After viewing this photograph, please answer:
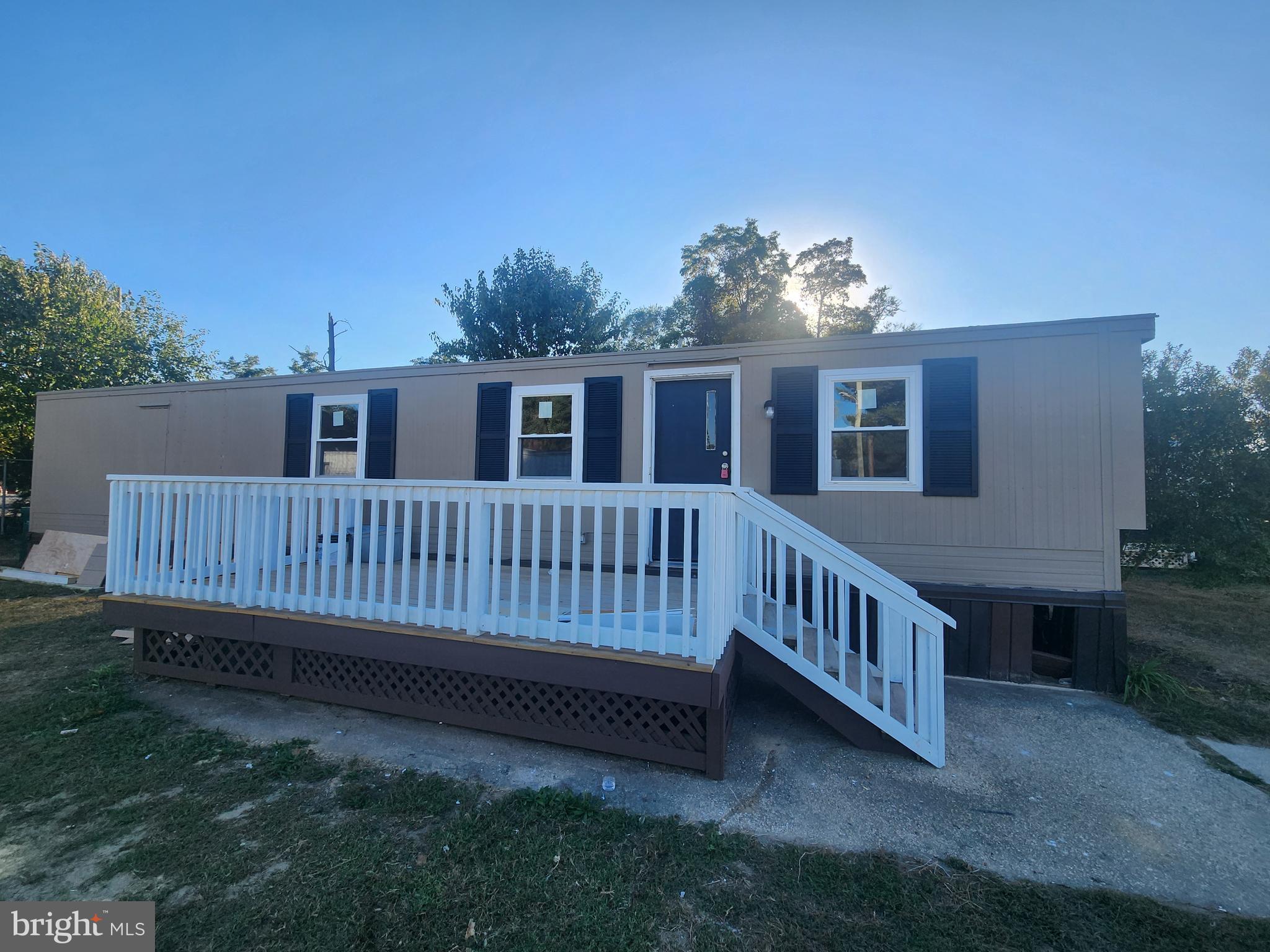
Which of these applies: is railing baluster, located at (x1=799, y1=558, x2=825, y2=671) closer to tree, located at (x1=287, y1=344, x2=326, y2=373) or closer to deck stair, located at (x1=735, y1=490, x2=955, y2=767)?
deck stair, located at (x1=735, y1=490, x2=955, y2=767)

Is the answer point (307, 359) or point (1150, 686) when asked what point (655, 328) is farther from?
point (1150, 686)

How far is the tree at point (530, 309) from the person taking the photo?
14.7 meters

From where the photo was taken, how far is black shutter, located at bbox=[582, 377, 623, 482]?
5227mm

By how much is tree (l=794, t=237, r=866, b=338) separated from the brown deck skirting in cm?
1802

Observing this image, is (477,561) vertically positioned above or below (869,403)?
below

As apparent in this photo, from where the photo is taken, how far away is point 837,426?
15.4ft

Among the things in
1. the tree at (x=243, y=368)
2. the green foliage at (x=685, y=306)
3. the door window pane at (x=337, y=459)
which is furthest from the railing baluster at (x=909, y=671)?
the tree at (x=243, y=368)

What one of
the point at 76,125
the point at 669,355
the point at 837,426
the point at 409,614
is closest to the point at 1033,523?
the point at 837,426

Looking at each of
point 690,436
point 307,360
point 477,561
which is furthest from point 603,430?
point 307,360

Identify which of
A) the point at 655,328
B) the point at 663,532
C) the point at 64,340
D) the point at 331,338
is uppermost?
the point at 655,328

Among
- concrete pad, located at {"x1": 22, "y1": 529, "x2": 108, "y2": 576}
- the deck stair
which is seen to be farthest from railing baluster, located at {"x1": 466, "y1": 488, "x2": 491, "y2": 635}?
concrete pad, located at {"x1": 22, "y1": 529, "x2": 108, "y2": 576}

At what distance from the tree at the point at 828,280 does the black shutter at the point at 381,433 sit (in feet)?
52.2

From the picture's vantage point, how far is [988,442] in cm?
432

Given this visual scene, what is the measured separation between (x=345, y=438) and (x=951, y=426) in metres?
6.28
